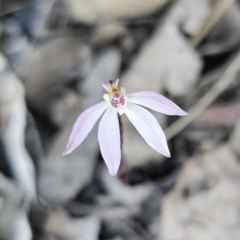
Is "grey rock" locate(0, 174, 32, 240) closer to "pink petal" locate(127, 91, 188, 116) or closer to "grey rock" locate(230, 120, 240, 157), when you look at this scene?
"pink petal" locate(127, 91, 188, 116)

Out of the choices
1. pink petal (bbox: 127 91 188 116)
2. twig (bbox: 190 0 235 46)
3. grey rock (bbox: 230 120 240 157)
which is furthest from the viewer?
twig (bbox: 190 0 235 46)

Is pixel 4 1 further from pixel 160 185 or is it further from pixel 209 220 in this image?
pixel 209 220

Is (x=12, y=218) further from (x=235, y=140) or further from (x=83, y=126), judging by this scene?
(x=235, y=140)

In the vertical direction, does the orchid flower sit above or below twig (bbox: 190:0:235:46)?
below

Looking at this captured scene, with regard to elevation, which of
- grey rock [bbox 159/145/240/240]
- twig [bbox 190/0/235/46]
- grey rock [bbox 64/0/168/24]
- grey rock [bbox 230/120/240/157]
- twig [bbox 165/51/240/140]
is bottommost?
grey rock [bbox 159/145/240/240]

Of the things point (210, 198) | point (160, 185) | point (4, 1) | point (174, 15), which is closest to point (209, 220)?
point (210, 198)

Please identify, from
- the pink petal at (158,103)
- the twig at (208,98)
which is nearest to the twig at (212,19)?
Answer: the twig at (208,98)

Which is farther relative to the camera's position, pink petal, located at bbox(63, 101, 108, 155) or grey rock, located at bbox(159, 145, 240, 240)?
grey rock, located at bbox(159, 145, 240, 240)

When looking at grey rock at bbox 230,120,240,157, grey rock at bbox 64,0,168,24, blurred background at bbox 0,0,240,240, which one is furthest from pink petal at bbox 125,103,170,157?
grey rock at bbox 64,0,168,24
